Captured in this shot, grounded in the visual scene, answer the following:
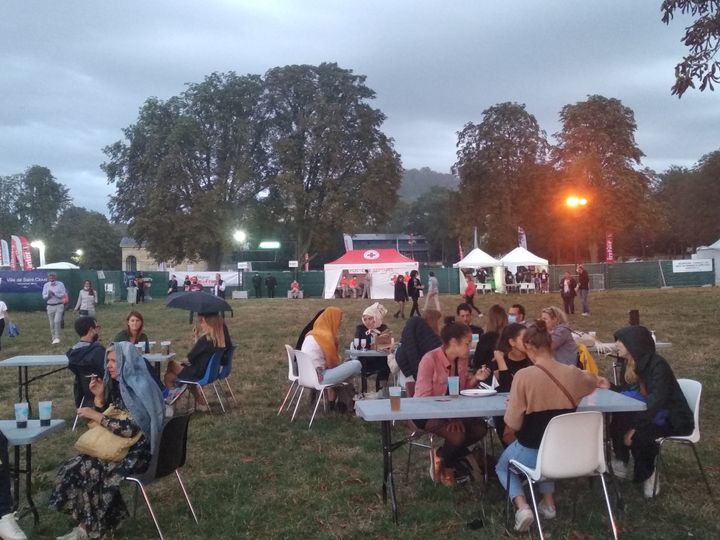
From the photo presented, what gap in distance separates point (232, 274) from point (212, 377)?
29322 mm

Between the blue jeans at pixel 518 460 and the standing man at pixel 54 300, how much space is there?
40.9 ft

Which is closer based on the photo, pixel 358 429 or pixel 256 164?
pixel 358 429

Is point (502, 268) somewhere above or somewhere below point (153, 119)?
below

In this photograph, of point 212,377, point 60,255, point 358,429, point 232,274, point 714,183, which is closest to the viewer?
point 358,429

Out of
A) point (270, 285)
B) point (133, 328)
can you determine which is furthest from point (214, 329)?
point (270, 285)

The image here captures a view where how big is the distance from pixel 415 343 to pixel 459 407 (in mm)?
1785

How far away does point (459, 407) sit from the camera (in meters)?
4.07

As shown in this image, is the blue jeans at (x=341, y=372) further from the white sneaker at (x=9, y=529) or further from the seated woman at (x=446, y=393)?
the white sneaker at (x=9, y=529)

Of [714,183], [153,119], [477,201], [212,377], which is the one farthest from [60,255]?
[212,377]

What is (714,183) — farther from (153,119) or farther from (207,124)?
(153,119)

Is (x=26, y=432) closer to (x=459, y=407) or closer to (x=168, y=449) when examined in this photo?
(x=168, y=449)

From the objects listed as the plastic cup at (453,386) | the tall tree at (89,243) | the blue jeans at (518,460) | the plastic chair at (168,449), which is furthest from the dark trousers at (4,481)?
the tall tree at (89,243)

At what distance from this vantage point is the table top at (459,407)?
154 inches

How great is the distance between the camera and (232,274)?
36.0 m
